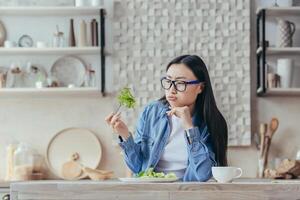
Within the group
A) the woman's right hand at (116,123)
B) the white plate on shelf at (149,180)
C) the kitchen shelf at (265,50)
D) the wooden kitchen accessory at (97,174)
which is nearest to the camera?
the white plate on shelf at (149,180)

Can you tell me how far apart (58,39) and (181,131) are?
6.99ft

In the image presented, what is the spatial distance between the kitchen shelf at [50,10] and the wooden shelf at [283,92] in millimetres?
1245

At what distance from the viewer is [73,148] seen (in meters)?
4.23

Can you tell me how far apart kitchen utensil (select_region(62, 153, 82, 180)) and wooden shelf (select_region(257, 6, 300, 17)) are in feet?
5.17

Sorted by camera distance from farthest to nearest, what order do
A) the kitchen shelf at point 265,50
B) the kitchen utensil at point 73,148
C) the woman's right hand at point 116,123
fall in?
the kitchen utensil at point 73,148 < the kitchen shelf at point 265,50 < the woman's right hand at point 116,123

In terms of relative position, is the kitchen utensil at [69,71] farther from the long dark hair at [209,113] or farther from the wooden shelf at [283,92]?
the long dark hair at [209,113]

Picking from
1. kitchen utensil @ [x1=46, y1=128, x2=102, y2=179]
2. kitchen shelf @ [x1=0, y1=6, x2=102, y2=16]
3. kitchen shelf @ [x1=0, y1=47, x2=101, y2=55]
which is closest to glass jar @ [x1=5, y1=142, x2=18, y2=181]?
kitchen utensil @ [x1=46, y1=128, x2=102, y2=179]

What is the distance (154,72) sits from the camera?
13.8ft

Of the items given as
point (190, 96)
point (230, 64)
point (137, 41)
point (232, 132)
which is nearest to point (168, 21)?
point (137, 41)

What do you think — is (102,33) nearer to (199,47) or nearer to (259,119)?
(199,47)

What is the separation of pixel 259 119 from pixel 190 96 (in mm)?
2116

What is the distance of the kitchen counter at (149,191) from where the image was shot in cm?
164

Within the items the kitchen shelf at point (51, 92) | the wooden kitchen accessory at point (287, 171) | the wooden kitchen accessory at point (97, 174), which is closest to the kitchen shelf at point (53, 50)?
the kitchen shelf at point (51, 92)

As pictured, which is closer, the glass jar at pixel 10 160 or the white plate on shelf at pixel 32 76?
the glass jar at pixel 10 160
